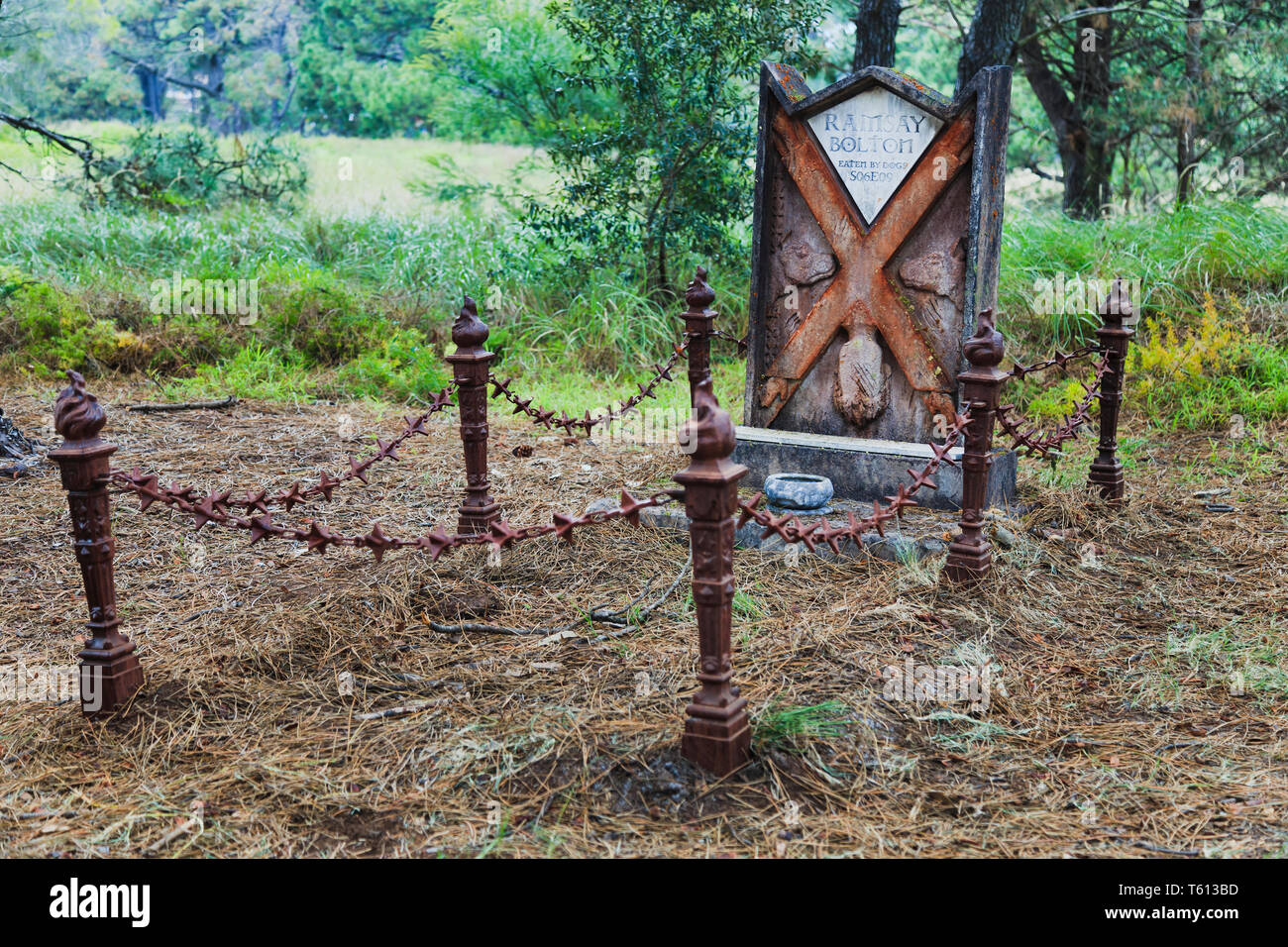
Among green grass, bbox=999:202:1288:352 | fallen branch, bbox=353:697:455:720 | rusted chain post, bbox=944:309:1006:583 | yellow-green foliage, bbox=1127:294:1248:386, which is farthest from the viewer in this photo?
green grass, bbox=999:202:1288:352

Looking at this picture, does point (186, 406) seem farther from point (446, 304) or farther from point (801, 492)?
point (801, 492)

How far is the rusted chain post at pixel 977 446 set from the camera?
3855 millimetres

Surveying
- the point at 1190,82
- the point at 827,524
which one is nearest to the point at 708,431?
the point at 827,524

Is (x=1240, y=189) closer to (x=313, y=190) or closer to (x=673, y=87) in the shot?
(x=673, y=87)

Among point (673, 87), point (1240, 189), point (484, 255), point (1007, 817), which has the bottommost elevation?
point (1007, 817)

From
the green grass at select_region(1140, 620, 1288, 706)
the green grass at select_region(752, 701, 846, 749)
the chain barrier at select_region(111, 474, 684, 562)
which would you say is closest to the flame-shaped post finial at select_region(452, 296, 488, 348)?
the chain barrier at select_region(111, 474, 684, 562)

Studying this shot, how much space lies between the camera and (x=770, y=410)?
5.36 m

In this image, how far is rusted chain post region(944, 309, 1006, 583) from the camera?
12.6 ft

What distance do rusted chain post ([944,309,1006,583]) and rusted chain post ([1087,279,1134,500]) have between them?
4.19ft

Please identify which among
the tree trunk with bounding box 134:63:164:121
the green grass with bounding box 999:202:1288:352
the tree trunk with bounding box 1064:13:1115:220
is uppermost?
the tree trunk with bounding box 134:63:164:121

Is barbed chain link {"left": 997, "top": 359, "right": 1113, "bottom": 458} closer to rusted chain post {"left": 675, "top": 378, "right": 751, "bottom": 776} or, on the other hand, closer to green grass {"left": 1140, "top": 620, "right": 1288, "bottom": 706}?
green grass {"left": 1140, "top": 620, "right": 1288, "bottom": 706}
